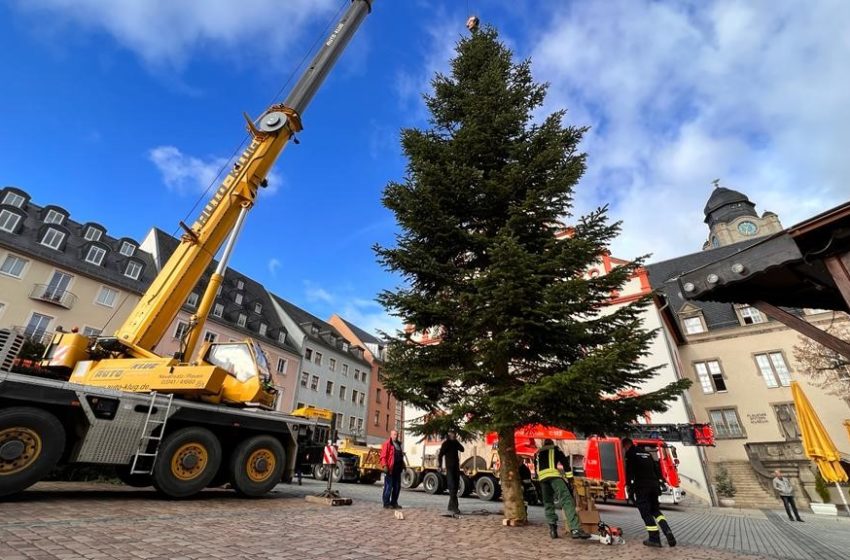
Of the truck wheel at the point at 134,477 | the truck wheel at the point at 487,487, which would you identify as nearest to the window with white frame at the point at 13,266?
the truck wheel at the point at 134,477

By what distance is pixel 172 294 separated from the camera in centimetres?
945

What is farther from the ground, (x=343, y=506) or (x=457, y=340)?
(x=457, y=340)

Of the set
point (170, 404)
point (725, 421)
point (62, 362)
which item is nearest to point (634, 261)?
point (170, 404)

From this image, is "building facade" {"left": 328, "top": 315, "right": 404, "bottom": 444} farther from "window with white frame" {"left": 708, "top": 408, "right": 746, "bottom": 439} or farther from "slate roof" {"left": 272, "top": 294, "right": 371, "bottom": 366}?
"window with white frame" {"left": 708, "top": 408, "right": 746, "bottom": 439}

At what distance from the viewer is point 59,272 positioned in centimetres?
2591

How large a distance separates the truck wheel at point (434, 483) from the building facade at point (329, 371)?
24.2 metres

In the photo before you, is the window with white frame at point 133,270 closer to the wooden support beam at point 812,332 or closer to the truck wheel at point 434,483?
the truck wheel at point 434,483

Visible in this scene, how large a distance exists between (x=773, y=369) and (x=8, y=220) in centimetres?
4965

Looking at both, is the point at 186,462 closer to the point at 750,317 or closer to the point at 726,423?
the point at 726,423

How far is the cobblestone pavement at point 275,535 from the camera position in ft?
14.3

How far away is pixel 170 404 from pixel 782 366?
3502cm

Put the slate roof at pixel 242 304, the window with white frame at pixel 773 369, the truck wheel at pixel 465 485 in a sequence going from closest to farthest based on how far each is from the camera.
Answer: the truck wheel at pixel 465 485 < the window with white frame at pixel 773 369 < the slate roof at pixel 242 304

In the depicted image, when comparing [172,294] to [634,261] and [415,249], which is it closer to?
[415,249]

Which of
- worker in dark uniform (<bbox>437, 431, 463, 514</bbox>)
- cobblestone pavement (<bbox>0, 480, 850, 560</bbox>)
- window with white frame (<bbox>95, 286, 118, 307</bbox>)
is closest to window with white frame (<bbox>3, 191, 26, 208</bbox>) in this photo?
window with white frame (<bbox>95, 286, 118, 307</bbox>)
